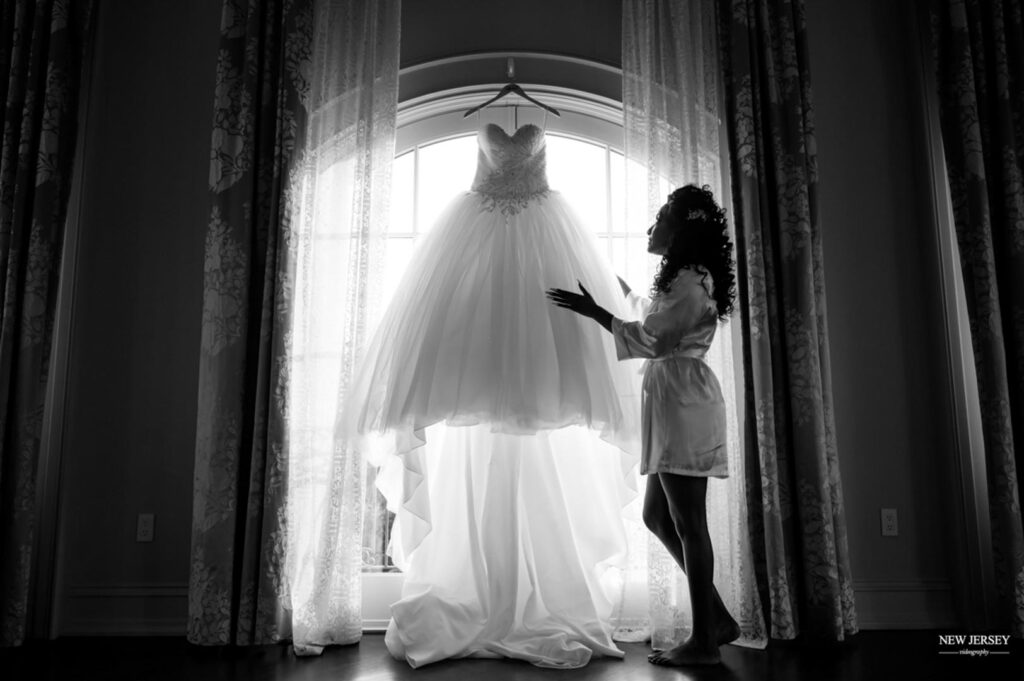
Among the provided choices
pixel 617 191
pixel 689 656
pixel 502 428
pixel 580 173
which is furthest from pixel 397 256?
pixel 689 656

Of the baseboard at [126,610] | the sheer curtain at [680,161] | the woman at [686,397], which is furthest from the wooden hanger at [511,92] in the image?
the baseboard at [126,610]

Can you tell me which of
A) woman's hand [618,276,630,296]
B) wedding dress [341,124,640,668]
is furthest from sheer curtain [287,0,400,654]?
woman's hand [618,276,630,296]

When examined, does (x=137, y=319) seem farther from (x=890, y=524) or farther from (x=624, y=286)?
(x=890, y=524)

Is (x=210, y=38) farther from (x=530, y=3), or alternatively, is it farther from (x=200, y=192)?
(x=530, y=3)

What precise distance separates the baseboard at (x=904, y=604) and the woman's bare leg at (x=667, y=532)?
26.4 inches

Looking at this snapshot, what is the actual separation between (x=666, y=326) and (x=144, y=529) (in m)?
1.95

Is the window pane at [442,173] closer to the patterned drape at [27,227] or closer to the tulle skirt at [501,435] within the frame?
the tulle skirt at [501,435]

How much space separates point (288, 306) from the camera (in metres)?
2.55

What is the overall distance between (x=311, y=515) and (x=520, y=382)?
0.88m

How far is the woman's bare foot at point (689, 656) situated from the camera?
7.17 ft

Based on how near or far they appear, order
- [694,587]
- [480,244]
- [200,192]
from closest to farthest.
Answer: [694,587] → [480,244] → [200,192]

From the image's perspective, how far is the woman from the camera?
2.16m

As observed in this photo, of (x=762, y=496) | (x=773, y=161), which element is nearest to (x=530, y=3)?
(x=773, y=161)

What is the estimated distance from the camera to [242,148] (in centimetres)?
262
